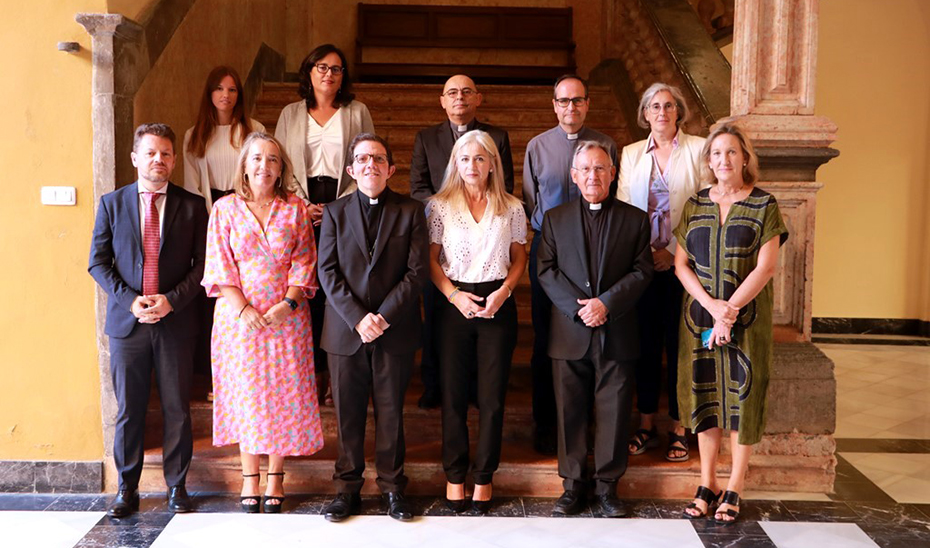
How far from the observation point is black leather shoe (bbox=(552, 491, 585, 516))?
376 centimetres

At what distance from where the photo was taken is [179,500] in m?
3.79

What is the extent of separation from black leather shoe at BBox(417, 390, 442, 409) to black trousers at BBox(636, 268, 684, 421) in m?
1.01

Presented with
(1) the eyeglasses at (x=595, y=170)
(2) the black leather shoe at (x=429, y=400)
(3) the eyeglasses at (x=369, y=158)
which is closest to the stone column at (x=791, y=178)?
(1) the eyeglasses at (x=595, y=170)

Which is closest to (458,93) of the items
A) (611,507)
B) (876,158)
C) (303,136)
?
(303,136)

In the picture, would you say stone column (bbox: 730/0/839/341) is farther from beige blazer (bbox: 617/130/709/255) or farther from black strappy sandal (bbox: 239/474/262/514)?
black strappy sandal (bbox: 239/474/262/514)

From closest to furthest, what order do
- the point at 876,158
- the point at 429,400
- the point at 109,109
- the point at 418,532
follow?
the point at 418,532
the point at 109,109
the point at 429,400
the point at 876,158

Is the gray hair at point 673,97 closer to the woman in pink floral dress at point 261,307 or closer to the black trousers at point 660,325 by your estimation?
the black trousers at point 660,325

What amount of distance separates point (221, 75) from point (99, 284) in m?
1.12

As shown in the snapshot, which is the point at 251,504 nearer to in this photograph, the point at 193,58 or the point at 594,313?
the point at 594,313

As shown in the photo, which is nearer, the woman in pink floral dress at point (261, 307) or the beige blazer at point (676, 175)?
the woman in pink floral dress at point (261, 307)

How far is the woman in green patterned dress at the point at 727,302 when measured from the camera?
3.63 meters

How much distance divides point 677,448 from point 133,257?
8.66 feet

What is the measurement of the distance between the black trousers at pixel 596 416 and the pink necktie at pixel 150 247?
5.89ft

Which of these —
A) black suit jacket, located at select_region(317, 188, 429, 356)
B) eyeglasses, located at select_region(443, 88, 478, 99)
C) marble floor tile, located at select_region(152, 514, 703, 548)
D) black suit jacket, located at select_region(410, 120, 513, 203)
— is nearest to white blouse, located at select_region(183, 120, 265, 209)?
black suit jacket, located at select_region(317, 188, 429, 356)
